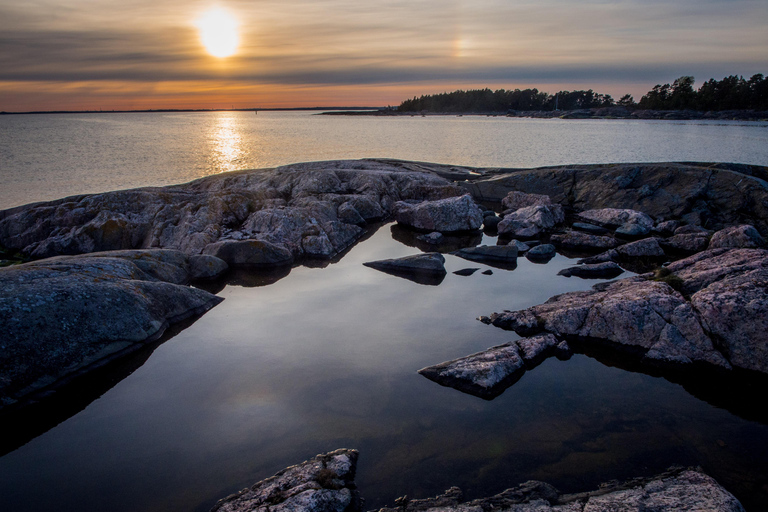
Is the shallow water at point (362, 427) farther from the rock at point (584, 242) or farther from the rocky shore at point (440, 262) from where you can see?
the rock at point (584, 242)

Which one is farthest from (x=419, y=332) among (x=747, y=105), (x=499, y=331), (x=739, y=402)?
(x=747, y=105)

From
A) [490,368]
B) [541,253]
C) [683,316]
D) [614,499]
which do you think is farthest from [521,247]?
[614,499]

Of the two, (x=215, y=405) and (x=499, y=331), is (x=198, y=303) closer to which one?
(x=215, y=405)

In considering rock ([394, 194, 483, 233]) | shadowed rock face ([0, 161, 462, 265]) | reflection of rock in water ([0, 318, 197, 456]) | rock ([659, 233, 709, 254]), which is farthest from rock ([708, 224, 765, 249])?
reflection of rock in water ([0, 318, 197, 456])

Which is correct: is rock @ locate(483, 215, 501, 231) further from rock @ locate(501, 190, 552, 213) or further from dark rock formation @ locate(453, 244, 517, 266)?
dark rock formation @ locate(453, 244, 517, 266)

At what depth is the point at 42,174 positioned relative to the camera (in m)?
35.3

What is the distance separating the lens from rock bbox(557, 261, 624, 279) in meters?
12.0

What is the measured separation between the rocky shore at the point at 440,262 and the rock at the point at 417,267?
0.20 feet

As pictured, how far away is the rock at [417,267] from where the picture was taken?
1217 centimetres

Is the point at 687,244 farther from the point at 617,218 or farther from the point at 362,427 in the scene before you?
the point at 362,427

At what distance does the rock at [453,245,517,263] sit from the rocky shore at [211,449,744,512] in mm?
9125

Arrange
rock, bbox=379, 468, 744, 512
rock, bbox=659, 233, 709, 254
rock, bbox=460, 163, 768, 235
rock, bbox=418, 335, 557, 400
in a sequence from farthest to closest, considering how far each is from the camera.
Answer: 1. rock, bbox=460, 163, 768, 235
2. rock, bbox=659, 233, 709, 254
3. rock, bbox=418, 335, 557, 400
4. rock, bbox=379, 468, 744, 512

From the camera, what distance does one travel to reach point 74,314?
7562mm

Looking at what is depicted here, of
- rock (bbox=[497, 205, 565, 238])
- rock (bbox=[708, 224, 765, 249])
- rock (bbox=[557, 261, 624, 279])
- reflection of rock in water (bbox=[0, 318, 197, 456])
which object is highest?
rock (bbox=[708, 224, 765, 249])
